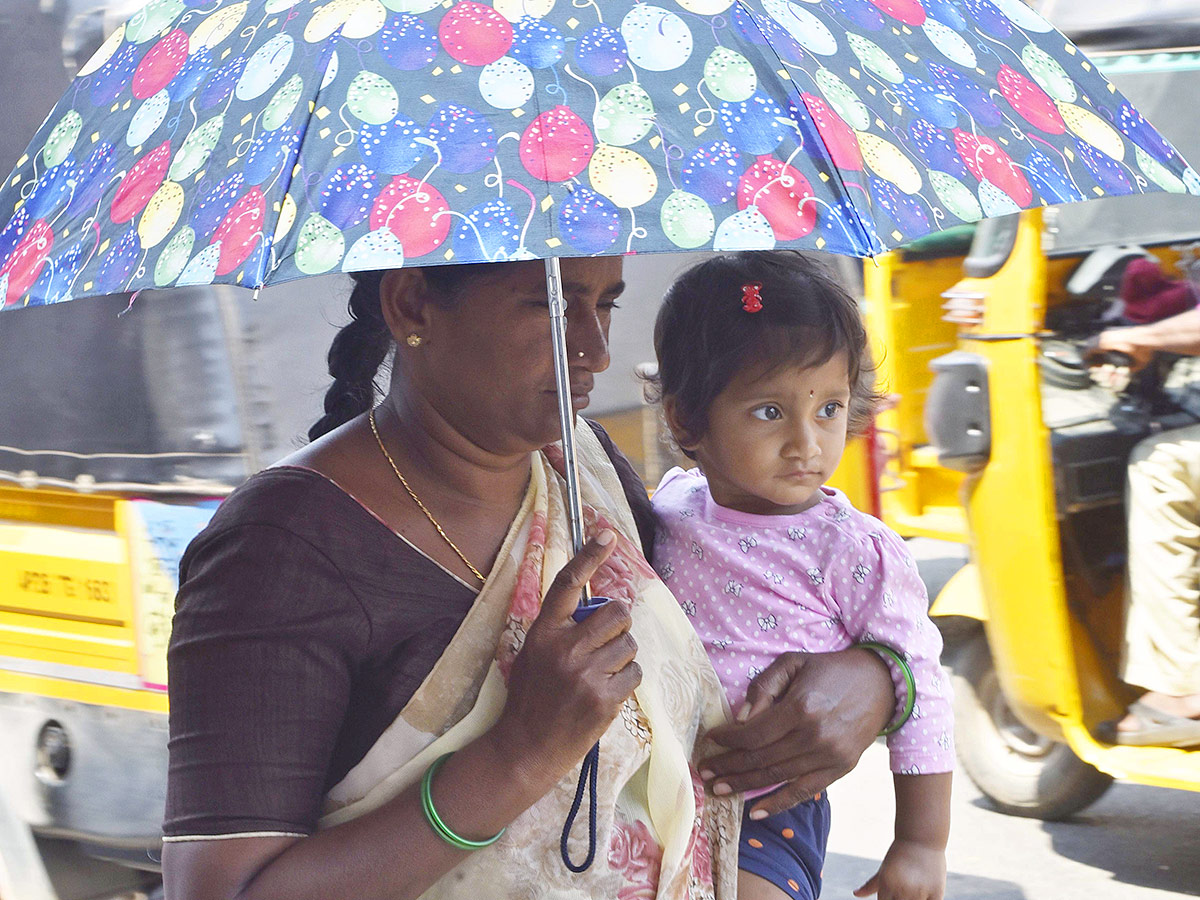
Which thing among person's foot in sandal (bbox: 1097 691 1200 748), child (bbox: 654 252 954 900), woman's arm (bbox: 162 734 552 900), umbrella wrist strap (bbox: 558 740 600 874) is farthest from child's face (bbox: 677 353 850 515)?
person's foot in sandal (bbox: 1097 691 1200 748)

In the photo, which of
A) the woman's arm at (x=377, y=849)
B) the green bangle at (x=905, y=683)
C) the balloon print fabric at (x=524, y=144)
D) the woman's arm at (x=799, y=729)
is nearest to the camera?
the balloon print fabric at (x=524, y=144)

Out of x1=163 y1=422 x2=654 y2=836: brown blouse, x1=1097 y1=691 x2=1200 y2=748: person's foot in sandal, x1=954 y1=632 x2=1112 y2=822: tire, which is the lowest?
x1=954 y1=632 x2=1112 y2=822: tire

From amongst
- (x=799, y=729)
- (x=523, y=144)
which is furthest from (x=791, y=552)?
(x=523, y=144)

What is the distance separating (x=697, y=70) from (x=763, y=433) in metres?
0.86

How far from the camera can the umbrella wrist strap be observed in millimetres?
1595

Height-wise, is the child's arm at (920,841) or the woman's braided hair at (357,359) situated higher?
the woman's braided hair at (357,359)

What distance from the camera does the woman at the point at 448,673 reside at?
1447 millimetres

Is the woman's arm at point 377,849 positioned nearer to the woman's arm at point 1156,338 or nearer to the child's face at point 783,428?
the child's face at point 783,428

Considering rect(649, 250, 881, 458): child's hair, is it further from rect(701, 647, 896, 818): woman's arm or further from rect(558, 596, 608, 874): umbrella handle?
rect(558, 596, 608, 874): umbrella handle

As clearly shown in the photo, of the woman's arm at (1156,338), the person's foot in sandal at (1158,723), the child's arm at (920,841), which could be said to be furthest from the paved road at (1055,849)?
the child's arm at (920,841)

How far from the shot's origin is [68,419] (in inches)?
143

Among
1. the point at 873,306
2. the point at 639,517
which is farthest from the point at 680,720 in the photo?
the point at 873,306

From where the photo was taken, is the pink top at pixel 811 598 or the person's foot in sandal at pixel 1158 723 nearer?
the pink top at pixel 811 598

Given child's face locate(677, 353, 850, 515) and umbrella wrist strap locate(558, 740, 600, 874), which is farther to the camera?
child's face locate(677, 353, 850, 515)
